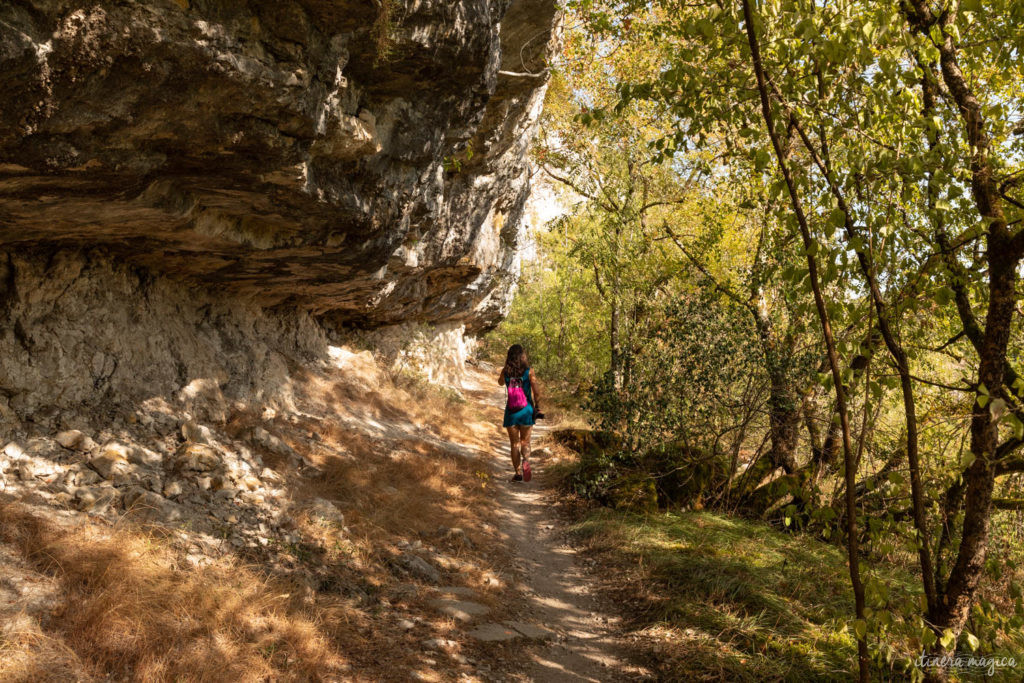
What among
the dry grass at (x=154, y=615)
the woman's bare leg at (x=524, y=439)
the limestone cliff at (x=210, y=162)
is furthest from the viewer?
the woman's bare leg at (x=524, y=439)

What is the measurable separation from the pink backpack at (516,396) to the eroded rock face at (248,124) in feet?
8.89

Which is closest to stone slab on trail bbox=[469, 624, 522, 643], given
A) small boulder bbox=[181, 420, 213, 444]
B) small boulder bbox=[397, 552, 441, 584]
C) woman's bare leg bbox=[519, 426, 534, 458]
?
small boulder bbox=[397, 552, 441, 584]

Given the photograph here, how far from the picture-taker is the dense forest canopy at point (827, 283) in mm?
2969

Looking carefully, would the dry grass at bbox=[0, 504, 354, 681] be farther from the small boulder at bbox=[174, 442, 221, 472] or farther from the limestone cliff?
the limestone cliff

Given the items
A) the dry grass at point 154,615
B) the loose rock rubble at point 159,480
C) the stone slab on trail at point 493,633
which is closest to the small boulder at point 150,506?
the loose rock rubble at point 159,480

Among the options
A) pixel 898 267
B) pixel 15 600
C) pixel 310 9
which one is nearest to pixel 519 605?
pixel 15 600

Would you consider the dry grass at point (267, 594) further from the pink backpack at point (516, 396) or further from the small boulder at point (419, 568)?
the pink backpack at point (516, 396)

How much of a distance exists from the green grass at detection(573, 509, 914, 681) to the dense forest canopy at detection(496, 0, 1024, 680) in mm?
511

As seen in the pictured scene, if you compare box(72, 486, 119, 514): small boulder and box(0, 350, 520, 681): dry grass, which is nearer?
box(0, 350, 520, 681): dry grass

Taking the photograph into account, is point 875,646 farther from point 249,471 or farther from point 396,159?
point 396,159

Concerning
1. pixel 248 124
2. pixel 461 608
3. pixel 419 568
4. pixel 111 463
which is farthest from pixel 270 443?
pixel 248 124

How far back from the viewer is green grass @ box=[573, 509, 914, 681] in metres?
4.43

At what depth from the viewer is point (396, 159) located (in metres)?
6.92

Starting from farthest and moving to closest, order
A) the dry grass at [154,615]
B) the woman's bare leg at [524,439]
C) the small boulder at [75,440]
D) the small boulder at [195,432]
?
the woman's bare leg at [524,439] < the small boulder at [195,432] < the small boulder at [75,440] < the dry grass at [154,615]
